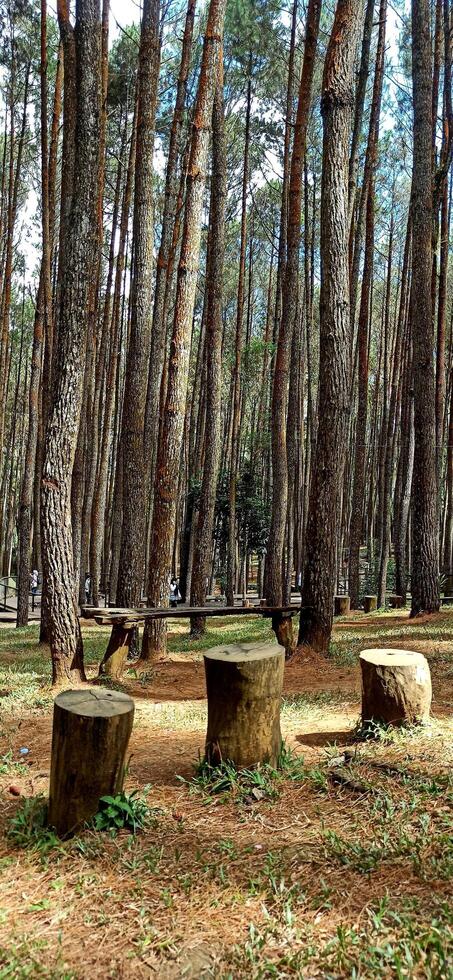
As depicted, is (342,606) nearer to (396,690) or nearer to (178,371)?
(178,371)

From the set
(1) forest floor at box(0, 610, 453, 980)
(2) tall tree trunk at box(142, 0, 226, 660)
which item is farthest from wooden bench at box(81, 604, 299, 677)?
(1) forest floor at box(0, 610, 453, 980)

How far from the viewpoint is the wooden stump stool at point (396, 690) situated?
4367 millimetres

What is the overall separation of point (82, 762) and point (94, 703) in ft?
1.01

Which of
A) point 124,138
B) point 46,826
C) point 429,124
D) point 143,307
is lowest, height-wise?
point 46,826

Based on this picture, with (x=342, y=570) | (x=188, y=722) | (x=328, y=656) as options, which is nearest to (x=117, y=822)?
(x=188, y=722)

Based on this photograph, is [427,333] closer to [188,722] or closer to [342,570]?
[188,722]

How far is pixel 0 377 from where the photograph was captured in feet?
56.1

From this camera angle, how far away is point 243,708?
3.72m

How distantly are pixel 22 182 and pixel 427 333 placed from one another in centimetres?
1385

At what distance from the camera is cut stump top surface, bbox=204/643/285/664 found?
3.78 meters

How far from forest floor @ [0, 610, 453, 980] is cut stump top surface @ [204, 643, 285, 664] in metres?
0.62

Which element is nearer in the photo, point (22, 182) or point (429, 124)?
point (429, 124)

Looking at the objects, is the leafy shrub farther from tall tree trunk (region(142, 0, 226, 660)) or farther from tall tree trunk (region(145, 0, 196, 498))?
tall tree trunk (region(145, 0, 196, 498))

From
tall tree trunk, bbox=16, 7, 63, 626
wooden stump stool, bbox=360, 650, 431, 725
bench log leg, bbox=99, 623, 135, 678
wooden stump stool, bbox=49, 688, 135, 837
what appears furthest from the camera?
tall tree trunk, bbox=16, 7, 63, 626
